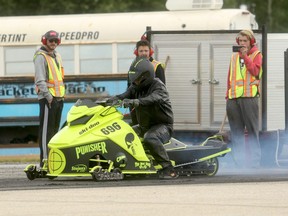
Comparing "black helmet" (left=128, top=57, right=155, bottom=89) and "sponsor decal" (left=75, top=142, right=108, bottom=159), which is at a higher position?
"black helmet" (left=128, top=57, right=155, bottom=89)

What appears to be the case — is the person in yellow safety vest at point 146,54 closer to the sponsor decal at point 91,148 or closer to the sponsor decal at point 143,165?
the sponsor decal at point 143,165

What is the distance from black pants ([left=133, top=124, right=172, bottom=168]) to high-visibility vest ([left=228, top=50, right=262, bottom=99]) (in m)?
2.54

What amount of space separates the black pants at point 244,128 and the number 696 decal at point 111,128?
309 cm

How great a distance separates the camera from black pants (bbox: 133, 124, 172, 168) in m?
15.7

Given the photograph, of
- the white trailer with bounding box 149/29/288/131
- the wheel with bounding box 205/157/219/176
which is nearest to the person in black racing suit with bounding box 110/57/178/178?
the wheel with bounding box 205/157/219/176

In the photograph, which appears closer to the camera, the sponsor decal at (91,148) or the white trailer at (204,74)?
the sponsor decal at (91,148)

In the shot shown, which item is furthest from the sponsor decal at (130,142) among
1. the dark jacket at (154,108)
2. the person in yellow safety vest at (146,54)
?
the person in yellow safety vest at (146,54)

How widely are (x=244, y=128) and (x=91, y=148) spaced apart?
3632 mm

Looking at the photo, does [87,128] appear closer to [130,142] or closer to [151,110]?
[130,142]

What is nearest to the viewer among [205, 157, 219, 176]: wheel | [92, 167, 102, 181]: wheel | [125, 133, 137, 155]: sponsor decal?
[92, 167, 102, 181]: wheel

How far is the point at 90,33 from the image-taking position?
2566cm

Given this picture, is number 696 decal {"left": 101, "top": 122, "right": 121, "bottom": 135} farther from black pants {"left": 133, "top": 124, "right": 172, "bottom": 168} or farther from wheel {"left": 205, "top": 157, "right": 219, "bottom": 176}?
wheel {"left": 205, "top": 157, "right": 219, "bottom": 176}

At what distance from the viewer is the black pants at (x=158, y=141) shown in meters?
15.7

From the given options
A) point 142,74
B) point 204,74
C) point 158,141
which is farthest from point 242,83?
point 158,141
